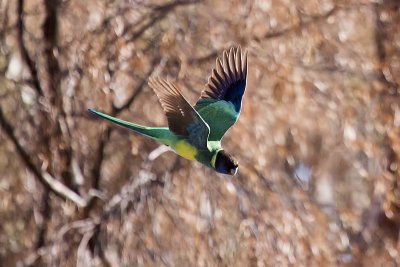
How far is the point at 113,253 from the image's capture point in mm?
4066

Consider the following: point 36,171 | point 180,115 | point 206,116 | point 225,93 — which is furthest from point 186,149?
point 36,171

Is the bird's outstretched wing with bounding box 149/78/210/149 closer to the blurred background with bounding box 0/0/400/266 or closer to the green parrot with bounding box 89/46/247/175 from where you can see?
the green parrot with bounding box 89/46/247/175

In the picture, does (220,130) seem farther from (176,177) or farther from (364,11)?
(364,11)

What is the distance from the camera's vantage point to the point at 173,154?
4059mm

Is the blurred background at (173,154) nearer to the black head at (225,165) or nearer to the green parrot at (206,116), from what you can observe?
the green parrot at (206,116)

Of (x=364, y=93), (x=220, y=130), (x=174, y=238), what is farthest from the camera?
(x=364, y=93)

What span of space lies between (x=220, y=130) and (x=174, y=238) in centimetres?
148

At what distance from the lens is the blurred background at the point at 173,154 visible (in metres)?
3.98

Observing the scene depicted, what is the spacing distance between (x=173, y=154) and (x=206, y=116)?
4.83ft

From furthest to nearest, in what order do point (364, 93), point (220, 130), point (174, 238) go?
point (364, 93) < point (174, 238) < point (220, 130)

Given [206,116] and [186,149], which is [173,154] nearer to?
[206,116]

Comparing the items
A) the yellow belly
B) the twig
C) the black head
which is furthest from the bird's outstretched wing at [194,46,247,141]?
the twig

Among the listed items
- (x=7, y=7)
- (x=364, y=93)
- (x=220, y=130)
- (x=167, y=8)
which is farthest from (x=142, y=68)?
(x=220, y=130)

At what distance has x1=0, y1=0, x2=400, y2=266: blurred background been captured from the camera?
3.98 m
